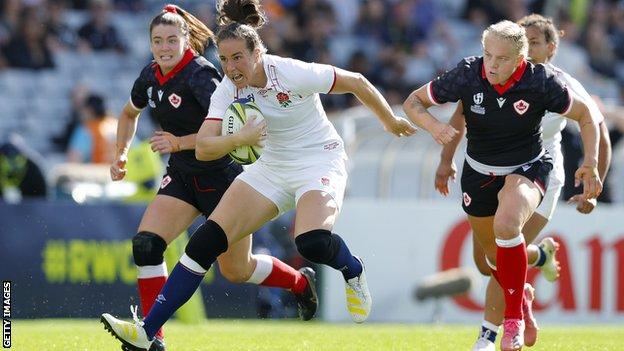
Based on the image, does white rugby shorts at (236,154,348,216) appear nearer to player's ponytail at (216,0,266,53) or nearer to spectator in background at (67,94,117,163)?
player's ponytail at (216,0,266,53)

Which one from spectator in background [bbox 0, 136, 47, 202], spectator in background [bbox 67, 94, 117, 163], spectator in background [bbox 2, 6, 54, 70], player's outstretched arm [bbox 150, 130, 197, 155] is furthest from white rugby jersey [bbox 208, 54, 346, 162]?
spectator in background [bbox 2, 6, 54, 70]

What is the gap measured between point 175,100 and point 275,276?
1389 mm

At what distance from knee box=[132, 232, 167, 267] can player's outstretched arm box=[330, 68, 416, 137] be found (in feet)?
4.52

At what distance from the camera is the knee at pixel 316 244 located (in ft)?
24.9

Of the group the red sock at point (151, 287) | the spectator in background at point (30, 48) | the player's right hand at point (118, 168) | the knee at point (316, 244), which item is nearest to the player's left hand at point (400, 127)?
the knee at point (316, 244)

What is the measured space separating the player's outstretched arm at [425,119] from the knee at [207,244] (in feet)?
4.27

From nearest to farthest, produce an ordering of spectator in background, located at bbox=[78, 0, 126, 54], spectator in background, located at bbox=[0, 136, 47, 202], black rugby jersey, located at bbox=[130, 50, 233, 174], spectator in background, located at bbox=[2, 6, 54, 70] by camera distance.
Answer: black rugby jersey, located at bbox=[130, 50, 233, 174], spectator in background, located at bbox=[0, 136, 47, 202], spectator in background, located at bbox=[2, 6, 54, 70], spectator in background, located at bbox=[78, 0, 126, 54]

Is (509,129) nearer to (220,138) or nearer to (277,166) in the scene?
(277,166)

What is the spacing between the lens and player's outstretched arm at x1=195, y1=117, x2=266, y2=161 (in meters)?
7.27

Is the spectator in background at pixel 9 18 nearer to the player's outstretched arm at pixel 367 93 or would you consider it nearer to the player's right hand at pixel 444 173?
the player's right hand at pixel 444 173

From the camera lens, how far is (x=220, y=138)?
736 centimetres

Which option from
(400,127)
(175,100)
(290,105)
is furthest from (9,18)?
(400,127)

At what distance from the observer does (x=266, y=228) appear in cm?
1349

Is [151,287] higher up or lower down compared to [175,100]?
lower down
